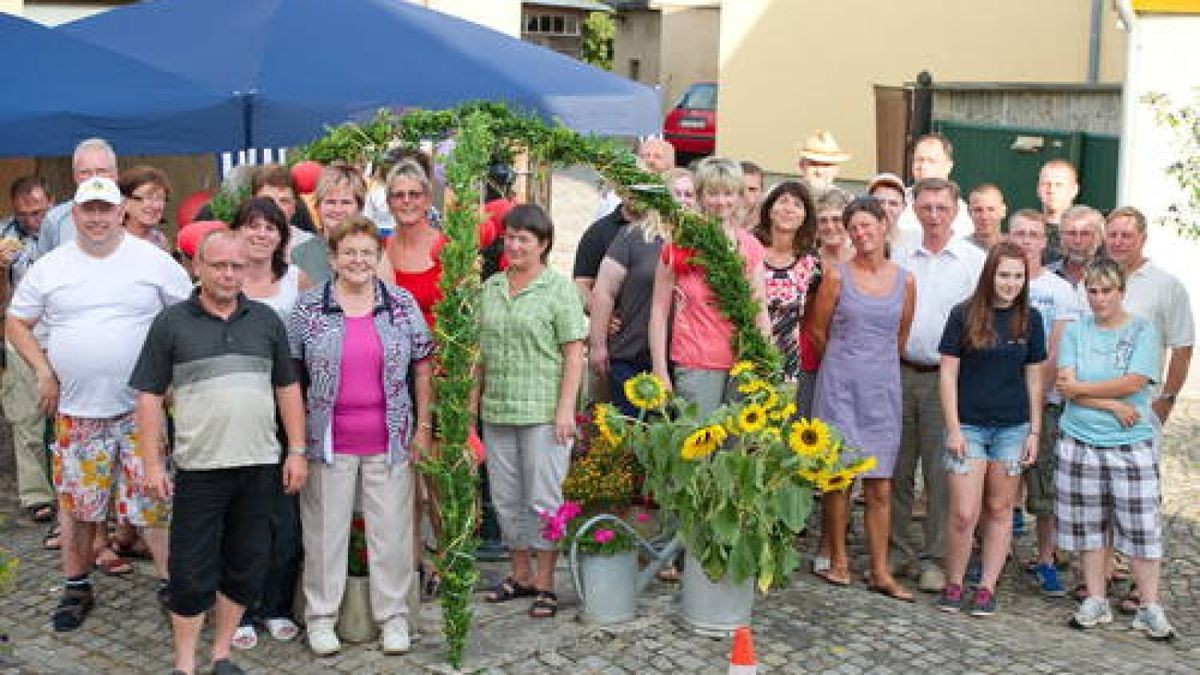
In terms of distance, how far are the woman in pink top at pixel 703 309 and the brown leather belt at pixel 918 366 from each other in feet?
2.89

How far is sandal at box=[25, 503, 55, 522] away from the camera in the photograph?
820 cm

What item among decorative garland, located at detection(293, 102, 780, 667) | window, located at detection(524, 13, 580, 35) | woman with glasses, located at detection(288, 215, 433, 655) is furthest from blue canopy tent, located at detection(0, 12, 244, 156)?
window, located at detection(524, 13, 580, 35)

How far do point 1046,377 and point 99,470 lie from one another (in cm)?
429

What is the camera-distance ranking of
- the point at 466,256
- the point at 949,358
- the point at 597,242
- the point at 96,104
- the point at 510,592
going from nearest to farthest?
the point at 466,256
the point at 510,592
the point at 949,358
the point at 597,242
the point at 96,104

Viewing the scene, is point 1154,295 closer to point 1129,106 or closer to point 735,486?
point 735,486

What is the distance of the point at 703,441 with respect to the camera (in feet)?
21.1

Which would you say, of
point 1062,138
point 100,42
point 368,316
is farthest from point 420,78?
point 1062,138

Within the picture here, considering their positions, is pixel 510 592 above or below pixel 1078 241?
below

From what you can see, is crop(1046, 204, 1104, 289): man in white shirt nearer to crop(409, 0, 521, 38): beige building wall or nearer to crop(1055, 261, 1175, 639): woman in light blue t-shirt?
crop(1055, 261, 1175, 639): woman in light blue t-shirt

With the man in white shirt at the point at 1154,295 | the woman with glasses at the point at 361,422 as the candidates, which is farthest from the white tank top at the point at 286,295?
the man in white shirt at the point at 1154,295

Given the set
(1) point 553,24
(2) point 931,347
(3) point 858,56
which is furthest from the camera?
(1) point 553,24

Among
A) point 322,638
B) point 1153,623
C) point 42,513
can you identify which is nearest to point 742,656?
point 322,638

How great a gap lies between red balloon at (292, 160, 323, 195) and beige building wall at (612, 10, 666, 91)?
32884 mm

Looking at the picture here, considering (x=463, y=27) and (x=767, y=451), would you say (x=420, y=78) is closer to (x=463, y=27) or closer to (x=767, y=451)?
(x=463, y=27)
